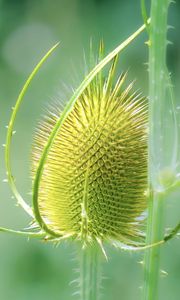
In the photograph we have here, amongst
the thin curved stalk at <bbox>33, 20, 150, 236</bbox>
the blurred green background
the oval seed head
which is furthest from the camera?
the blurred green background

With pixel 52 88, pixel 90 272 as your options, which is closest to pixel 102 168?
pixel 90 272

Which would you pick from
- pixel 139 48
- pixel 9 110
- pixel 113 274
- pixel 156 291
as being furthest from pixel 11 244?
pixel 156 291

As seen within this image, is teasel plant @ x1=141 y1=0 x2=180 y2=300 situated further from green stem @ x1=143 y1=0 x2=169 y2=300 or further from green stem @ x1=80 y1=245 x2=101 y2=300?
green stem @ x1=80 y1=245 x2=101 y2=300

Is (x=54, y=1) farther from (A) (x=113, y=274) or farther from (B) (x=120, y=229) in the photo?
(B) (x=120, y=229)

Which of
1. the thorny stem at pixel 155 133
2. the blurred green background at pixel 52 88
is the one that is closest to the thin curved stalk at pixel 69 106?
the thorny stem at pixel 155 133

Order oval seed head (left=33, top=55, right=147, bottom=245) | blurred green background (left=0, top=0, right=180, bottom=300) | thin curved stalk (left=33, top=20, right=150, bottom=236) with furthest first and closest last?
blurred green background (left=0, top=0, right=180, bottom=300) < oval seed head (left=33, top=55, right=147, bottom=245) < thin curved stalk (left=33, top=20, right=150, bottom=236)

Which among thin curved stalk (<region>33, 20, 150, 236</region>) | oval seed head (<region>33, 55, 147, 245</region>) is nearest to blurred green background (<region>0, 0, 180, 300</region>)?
oval seed head (<region>33, 55, 147, 245</region>)
